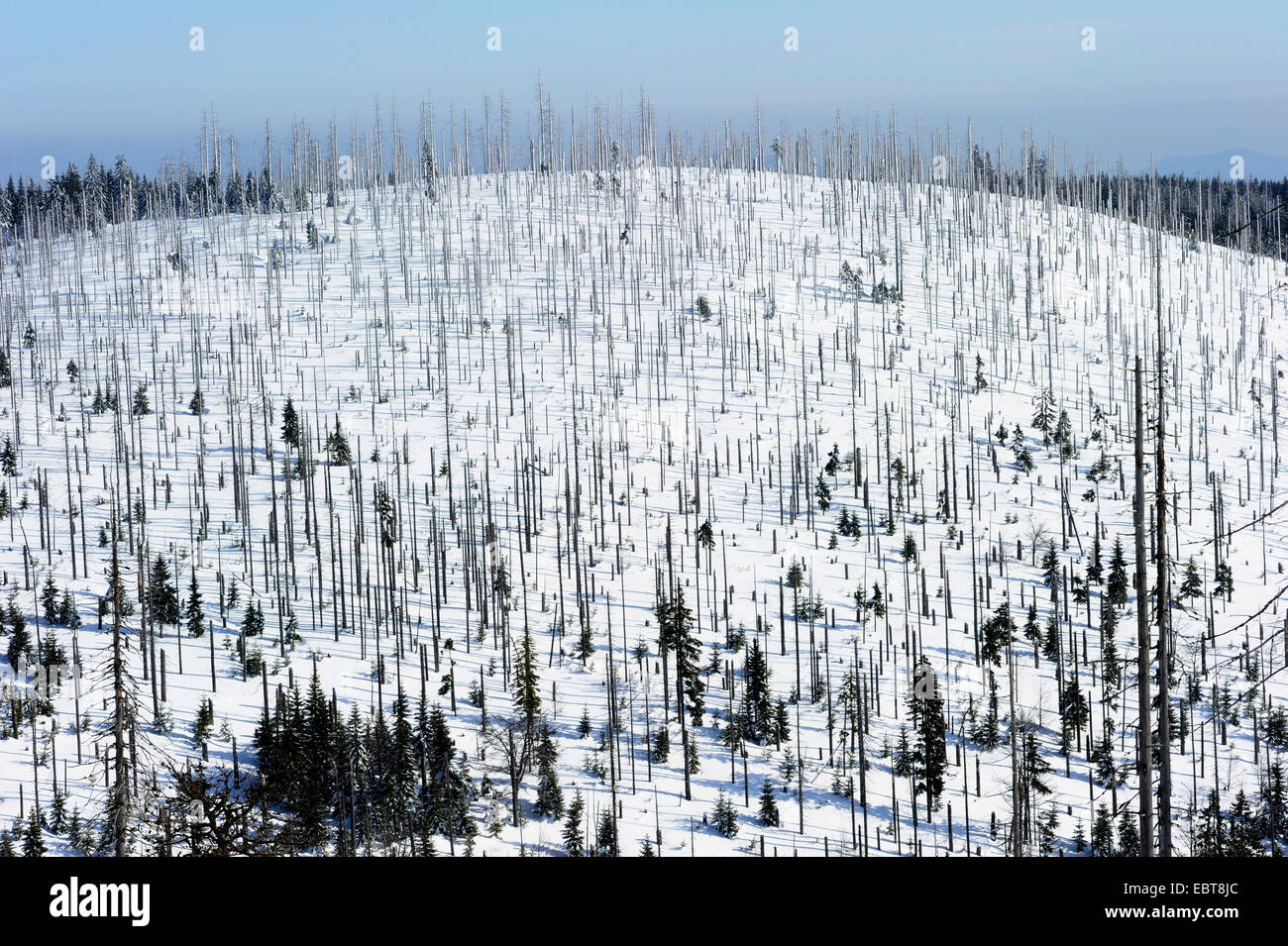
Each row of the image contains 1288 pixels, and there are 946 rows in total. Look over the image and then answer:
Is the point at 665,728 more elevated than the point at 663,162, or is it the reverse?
the point at 663,162

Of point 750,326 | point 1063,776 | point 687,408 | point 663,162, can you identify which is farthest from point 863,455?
point 663,162

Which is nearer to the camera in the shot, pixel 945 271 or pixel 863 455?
pixel 863 455

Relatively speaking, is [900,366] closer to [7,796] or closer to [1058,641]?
[1058,641]

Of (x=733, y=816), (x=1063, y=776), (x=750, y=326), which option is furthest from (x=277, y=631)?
(x=750, y=326)

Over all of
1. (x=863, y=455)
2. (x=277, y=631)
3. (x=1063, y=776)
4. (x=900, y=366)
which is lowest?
(x=1063, y=776)

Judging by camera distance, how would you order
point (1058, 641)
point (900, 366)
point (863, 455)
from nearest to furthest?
point (1058, 641)
point (863, 455)
point (900, 366)
